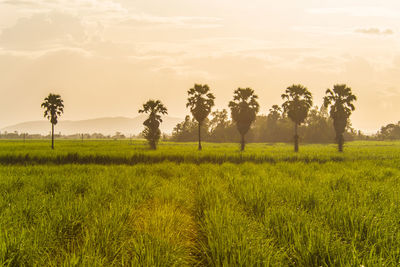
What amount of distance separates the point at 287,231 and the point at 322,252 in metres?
0.85

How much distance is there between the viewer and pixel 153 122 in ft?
119

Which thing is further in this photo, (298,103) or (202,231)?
(298,103)

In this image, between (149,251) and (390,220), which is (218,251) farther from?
(390,220)

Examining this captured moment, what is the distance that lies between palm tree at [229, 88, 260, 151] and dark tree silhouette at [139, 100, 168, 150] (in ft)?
51.6

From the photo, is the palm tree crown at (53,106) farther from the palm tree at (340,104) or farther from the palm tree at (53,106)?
the palm tree at (340,104)

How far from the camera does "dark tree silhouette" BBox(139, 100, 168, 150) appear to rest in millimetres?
35625

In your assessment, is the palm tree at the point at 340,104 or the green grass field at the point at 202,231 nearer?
the green grass field at the point at 202,231

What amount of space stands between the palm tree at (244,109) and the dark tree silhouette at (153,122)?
1574 cm

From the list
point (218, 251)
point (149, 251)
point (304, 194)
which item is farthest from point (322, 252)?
point (304, 194)

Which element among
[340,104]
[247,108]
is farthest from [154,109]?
[340,104]

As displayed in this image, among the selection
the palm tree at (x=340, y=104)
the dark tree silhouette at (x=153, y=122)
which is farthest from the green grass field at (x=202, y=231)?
the palm tree at (x=340, y=104)

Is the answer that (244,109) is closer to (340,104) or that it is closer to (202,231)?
(340,104)

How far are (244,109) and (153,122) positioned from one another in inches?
759

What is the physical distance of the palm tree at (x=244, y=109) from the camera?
145 ft
